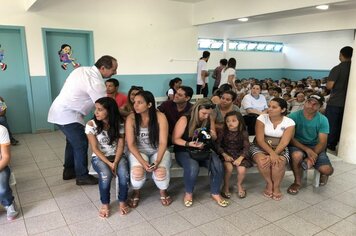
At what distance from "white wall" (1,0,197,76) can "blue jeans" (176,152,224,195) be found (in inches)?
149

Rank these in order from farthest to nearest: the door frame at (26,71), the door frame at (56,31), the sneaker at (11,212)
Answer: the door frame at (56,31), the door frame at (26,71), the sneaker at (11,212)

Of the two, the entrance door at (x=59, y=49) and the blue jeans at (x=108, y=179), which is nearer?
the blue jeans at (x=108, y=179)

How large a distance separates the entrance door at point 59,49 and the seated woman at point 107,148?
324 cm

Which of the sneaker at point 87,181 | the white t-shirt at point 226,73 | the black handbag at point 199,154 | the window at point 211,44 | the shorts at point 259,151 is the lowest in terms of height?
the sneaker at point 87,181

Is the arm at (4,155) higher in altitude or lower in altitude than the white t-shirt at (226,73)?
lower

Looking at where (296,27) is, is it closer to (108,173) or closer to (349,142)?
(349,142)

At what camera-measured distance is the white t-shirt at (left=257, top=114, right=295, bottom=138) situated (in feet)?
9.51

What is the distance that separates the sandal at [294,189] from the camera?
2.96 meters

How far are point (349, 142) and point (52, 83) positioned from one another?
5164mm

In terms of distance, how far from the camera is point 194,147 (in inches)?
105

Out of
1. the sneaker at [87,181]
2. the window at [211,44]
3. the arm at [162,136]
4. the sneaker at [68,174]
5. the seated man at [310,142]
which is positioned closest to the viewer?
the arm at [162,136]

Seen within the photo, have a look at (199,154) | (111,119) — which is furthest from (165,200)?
(111,119)

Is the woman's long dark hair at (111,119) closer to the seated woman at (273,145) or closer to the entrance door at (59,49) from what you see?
the seated woman at (273,145)

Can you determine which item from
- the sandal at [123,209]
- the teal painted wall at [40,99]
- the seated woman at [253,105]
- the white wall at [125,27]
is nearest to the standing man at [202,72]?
the white wall at [125,27]
